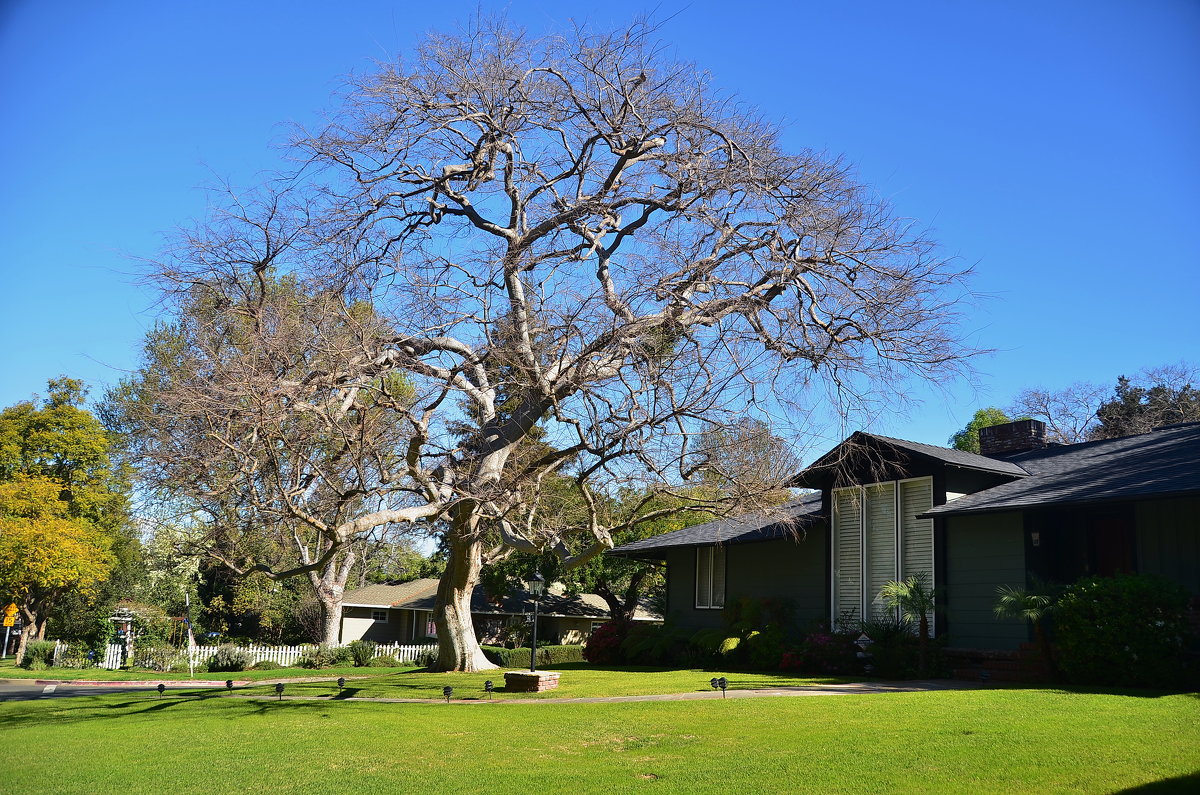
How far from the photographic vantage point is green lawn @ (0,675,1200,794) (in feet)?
→ 25.7

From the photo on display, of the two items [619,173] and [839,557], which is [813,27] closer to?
[619,173]

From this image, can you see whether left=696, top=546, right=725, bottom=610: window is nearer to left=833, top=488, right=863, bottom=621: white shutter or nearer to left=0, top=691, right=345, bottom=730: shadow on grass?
left=833, top=488, right=863, bottom=621: white shutter

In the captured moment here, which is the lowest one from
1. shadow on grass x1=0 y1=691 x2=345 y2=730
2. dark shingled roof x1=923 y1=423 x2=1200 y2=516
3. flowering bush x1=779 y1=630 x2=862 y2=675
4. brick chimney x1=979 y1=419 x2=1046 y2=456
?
shadow on grass x1=0 y1=691 x2=345 y2=730

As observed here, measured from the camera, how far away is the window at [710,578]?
22.9 meters

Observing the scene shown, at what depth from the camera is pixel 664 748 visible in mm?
9656

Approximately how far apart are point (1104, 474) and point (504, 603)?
29.3 metres

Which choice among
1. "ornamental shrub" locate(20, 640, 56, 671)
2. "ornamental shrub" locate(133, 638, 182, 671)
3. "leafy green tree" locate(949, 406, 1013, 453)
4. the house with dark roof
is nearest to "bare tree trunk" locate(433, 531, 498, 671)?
the house with dark roof

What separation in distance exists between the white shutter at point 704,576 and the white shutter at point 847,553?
178 inches

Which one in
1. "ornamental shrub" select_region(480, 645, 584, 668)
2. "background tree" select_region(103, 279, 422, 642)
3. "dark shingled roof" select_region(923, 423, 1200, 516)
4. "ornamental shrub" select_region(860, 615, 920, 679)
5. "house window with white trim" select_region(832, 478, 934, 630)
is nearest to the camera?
"background tree" select_region(103, 279, 422, 642)

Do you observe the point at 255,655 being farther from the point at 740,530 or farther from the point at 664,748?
the point at 664,748

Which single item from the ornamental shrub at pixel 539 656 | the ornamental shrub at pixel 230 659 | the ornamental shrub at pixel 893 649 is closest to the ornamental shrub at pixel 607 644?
the ornamental shrub at pixel 539 656

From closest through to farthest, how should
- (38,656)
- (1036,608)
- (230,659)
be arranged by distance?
1. (1036,608)
2. (230,659)
3. (38,656)

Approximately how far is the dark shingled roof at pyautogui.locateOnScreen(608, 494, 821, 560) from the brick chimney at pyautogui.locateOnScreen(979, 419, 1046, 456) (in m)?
4.30

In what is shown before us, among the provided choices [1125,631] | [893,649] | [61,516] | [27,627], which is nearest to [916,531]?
[893,649]
